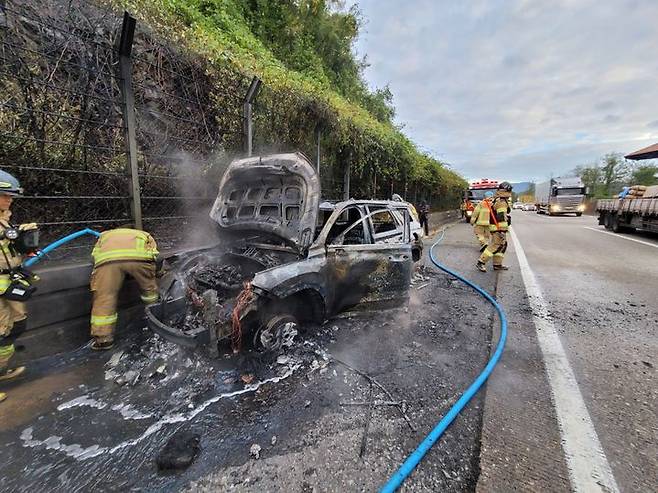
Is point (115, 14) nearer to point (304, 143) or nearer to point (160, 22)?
point (160, 22)

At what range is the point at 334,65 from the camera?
55.7 ft

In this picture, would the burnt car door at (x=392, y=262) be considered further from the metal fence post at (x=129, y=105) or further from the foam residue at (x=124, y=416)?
the metal fence post at (x=129, y=105)

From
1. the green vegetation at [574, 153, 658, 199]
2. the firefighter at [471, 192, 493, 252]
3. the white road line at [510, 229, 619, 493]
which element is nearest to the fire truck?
the firefighter at [471, 192, 493, 252]

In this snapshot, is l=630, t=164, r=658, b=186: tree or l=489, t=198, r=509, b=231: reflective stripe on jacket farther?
l=630, t=164, r=658, b=186: tree

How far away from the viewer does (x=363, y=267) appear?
3740 mm

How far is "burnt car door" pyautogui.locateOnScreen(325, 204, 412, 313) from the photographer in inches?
138

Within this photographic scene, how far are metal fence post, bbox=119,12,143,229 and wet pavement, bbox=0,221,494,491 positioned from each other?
1573 millimetres

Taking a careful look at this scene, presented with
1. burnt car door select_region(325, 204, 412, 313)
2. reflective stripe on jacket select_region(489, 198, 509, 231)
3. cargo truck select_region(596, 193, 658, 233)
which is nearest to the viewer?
burnt car door select_region(325, 204, 412, 313)

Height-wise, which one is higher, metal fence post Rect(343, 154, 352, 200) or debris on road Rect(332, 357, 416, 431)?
metal fence post Rect(343, 154, 352, 200)

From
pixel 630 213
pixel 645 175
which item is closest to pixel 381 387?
pixel 630 213

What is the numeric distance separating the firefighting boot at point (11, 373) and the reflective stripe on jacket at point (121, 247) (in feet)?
3.47

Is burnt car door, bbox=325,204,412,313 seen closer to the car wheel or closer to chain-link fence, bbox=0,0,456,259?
the car wheel

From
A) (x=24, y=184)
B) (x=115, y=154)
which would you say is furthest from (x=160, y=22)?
(x=24, y=184)

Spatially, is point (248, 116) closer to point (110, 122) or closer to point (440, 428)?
point (110, 122)
